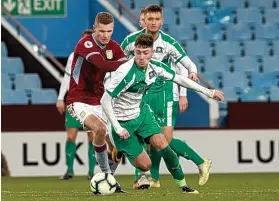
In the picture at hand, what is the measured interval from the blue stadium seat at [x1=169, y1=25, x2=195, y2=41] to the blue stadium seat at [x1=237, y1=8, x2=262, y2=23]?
988 mm

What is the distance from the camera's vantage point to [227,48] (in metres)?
18.8

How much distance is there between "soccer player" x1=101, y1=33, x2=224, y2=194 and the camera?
9.16 metres

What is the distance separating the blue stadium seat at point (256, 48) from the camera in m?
18.8

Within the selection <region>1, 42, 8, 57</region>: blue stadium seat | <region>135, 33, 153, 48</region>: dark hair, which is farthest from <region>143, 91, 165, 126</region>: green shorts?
<region>1, 42, 8, 57</region>: blue stadium seat

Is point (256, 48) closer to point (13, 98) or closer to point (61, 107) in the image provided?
point (13, 98)

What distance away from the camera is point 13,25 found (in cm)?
1894

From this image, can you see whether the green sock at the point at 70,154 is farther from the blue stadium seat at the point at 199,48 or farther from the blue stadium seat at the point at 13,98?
the blue stadium seat at the point at 199,48

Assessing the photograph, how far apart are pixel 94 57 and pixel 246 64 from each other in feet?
29.6

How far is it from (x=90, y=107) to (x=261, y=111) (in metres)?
5.77

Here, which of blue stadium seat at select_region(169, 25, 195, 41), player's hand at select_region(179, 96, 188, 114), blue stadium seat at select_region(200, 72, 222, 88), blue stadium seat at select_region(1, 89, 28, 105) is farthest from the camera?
blue stadium seat at select_region(169, 25, 195, 41)

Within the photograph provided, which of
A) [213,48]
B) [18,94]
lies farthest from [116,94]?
[213,48]

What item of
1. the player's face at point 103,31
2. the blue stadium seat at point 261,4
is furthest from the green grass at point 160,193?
the blue stadium seat at point 261,4

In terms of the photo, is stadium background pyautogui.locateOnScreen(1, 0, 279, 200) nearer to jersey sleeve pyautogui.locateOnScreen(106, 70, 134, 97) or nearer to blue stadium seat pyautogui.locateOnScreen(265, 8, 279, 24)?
blue stadium seat pyautogui.locateOnScreen(265, 8, 279, 24)

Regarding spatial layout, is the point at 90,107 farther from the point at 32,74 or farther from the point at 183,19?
the point at 183,19
